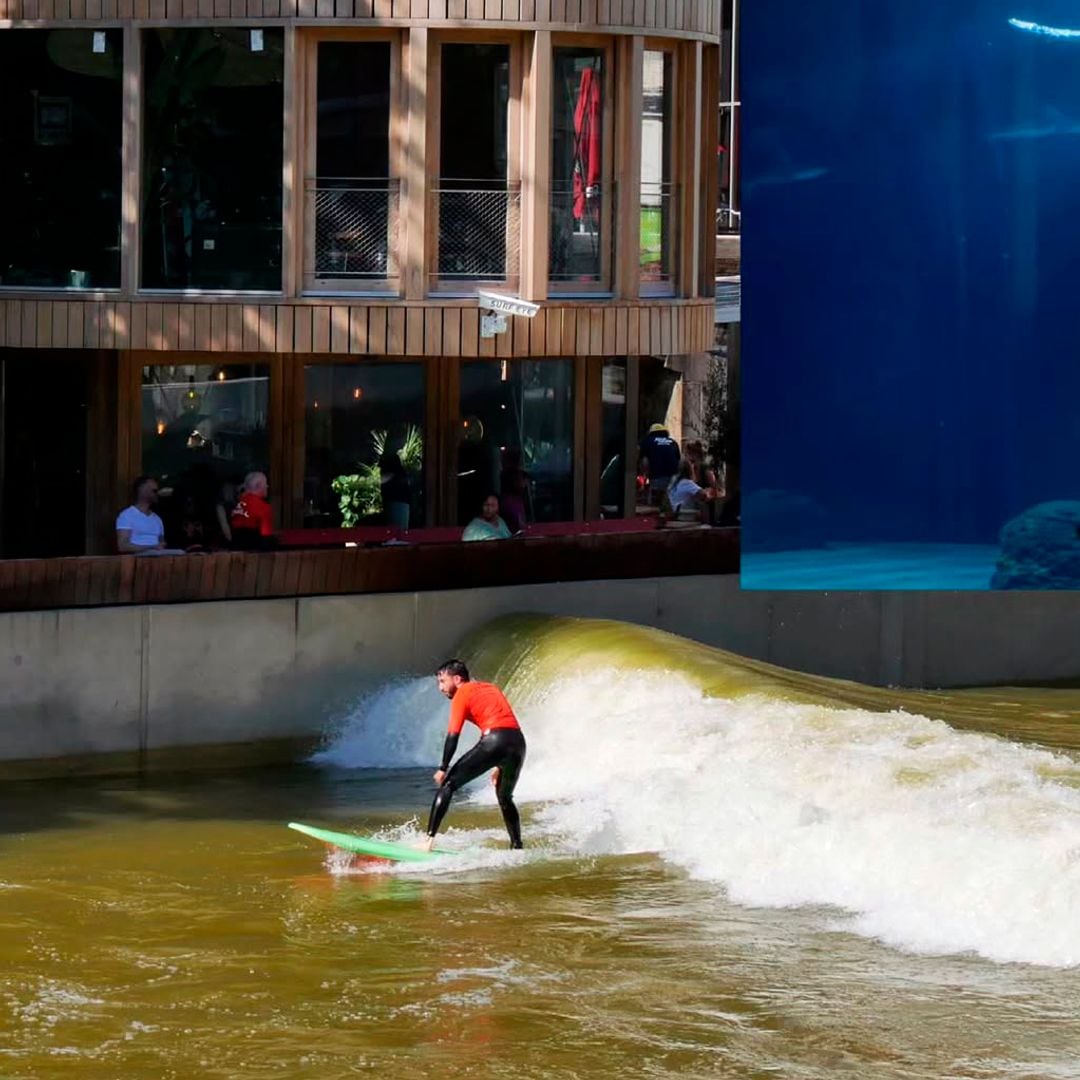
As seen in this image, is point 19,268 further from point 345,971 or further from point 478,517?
point 345,971

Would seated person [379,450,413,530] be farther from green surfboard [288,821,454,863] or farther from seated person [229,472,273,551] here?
green surfboard [288,821,454,863]

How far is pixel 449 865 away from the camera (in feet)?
59.8

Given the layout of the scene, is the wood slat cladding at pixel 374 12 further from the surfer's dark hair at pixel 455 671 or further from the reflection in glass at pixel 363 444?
the surfer's dark hair at pixel 455 671

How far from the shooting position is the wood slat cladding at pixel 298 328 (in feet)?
85.0

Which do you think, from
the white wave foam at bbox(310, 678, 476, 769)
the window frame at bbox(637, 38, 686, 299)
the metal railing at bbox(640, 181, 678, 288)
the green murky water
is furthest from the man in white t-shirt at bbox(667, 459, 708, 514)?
the green murky water

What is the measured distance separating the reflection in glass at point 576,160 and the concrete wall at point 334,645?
12.1 ft

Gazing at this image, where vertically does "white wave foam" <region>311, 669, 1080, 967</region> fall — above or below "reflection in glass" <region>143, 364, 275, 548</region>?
below

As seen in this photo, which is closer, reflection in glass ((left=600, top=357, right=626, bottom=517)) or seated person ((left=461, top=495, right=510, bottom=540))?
seated person ((left=461, top=495, right=510, bottom=540))

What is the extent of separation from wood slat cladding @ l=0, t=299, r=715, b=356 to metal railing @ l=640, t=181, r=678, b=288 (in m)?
0.71

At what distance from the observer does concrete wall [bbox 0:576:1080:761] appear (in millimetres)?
22438

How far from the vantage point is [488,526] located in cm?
2608

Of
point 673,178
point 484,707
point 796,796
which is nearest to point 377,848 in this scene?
point 484,707

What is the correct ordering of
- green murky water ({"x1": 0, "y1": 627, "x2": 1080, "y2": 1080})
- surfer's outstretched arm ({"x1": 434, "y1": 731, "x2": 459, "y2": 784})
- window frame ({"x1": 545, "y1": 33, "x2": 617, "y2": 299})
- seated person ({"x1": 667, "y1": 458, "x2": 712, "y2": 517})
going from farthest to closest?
seated person ({"x1": 667, "y1": 458, "x2": 712, "y2": 517}) < window frame ({"x1": 545, "y1": 33, "x2": 617, "y2": 299}) < surfer's outstretched arm ({"x1": 434, "y1": 731, "x2": 459, "y2": 784}) < green murky water ({"x1": 0, "y1": 627, "x2": 1080, "y2": 1080})

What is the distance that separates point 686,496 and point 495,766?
11417mm
